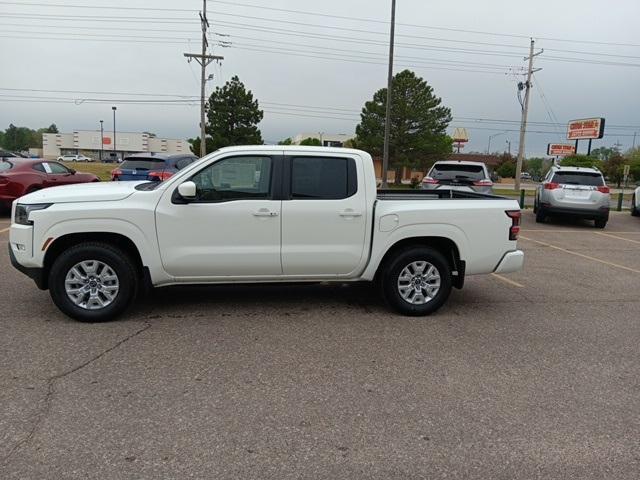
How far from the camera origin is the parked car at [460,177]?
1321 centimetres

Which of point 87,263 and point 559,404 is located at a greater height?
point 87,263

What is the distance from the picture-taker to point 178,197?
17.5 ft

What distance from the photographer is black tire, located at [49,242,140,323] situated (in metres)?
5.20

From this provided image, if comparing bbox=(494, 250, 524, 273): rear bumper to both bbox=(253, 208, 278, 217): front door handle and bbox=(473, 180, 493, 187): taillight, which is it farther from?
bbox=(473, 180, 493, 187): taillight

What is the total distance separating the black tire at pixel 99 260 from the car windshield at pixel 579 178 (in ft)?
44.2

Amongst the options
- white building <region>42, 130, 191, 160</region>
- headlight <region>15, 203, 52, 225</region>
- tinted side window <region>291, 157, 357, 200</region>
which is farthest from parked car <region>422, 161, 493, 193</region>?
white building <region>42, 130, 191, 160</region>

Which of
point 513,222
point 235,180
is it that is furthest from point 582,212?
point 235,180

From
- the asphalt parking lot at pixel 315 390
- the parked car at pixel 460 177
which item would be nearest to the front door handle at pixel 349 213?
the asphalt parking lot at pixel 315 390

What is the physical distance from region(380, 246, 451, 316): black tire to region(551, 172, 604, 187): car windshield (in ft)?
36.3

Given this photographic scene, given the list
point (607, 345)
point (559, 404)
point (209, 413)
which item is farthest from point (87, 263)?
point (607, 345)

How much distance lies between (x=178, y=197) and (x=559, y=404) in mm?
3823

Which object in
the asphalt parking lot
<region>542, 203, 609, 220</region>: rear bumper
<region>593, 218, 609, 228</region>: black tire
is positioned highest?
<region>542, 203, 609, 220</region>: rear bumper

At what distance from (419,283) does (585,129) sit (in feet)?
202

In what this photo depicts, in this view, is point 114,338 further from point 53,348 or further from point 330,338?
point 330,338
